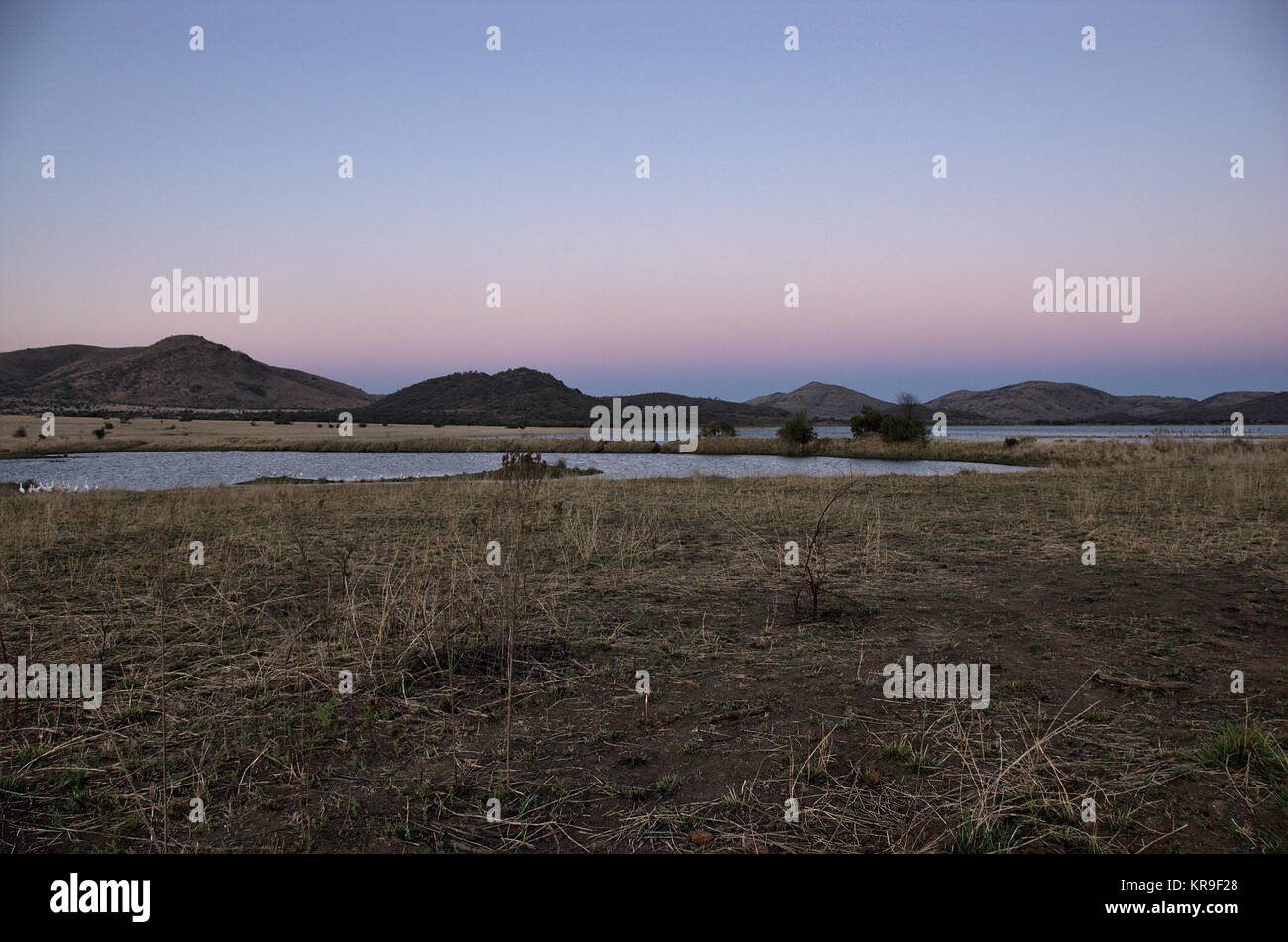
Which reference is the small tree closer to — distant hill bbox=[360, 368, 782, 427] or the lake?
the lake

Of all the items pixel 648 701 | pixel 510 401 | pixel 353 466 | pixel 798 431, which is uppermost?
pixel 510 401

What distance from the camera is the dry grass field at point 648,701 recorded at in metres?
2.86

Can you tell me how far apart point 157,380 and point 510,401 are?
280 ft

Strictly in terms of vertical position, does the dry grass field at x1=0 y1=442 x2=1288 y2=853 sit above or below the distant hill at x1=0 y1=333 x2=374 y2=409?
below

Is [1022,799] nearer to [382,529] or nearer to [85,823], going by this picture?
[85,823]

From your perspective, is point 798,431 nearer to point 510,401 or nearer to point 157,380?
point 510,401

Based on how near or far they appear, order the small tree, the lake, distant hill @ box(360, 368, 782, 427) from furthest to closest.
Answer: distant hill @ box(360, 368, 782, 427)
the small tree
the lake

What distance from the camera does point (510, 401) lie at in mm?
148625

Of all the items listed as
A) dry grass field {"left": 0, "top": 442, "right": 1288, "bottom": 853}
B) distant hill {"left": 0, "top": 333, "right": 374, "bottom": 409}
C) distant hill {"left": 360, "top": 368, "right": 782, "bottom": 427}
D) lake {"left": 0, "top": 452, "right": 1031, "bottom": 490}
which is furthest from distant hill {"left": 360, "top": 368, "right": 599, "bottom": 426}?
dry grass field {"left": 0, "top": 442, "right": 1288, "bottom": 853}

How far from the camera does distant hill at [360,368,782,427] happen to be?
12988cm

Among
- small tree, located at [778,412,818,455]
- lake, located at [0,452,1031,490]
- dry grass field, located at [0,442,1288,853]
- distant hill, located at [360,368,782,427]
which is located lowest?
dry grass field, located at [0,442,1288,853]

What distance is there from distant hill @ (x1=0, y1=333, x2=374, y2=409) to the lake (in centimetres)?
10568

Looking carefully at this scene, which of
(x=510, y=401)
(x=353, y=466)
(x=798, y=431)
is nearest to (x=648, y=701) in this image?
(x=353, y=466)
